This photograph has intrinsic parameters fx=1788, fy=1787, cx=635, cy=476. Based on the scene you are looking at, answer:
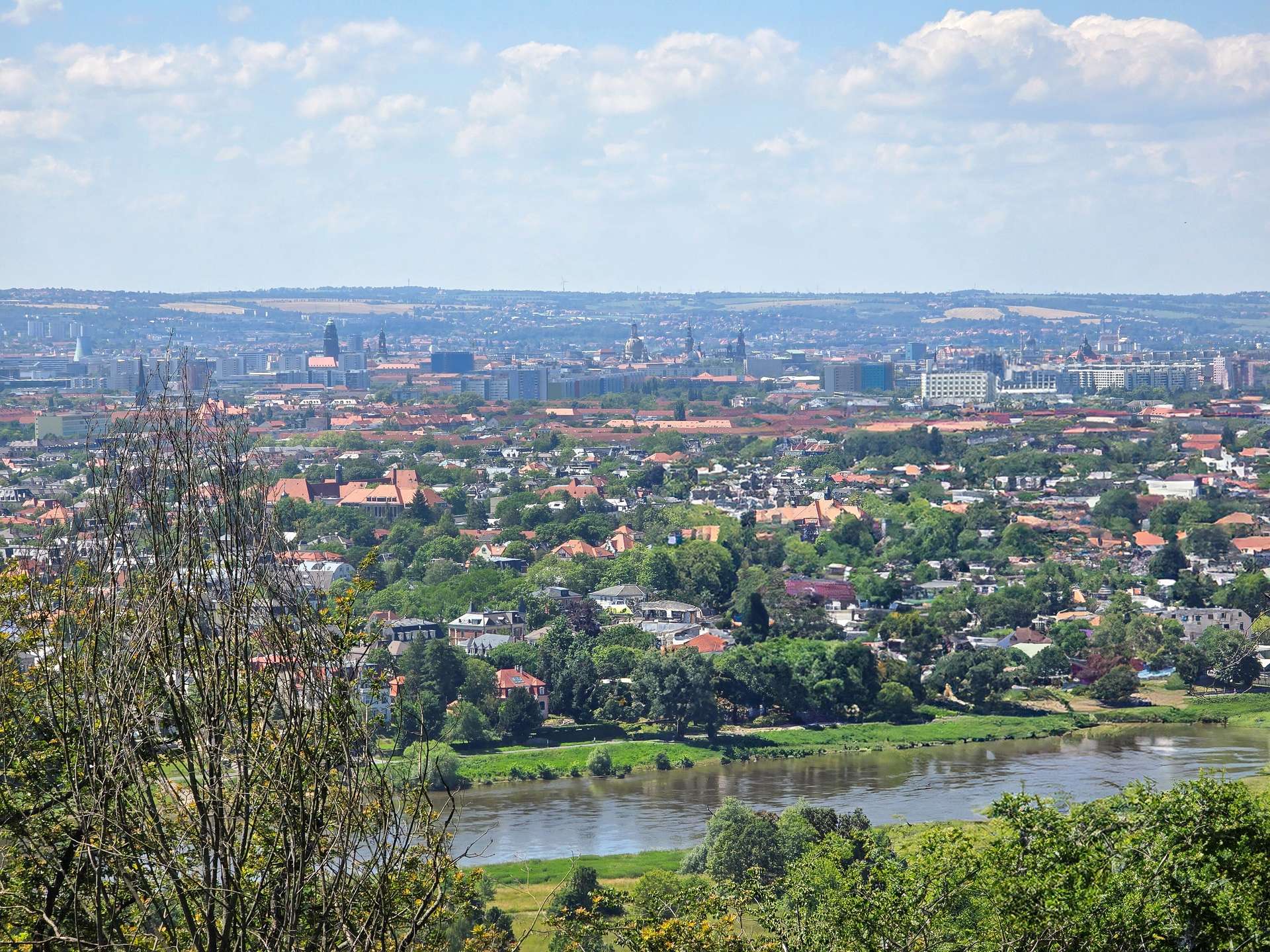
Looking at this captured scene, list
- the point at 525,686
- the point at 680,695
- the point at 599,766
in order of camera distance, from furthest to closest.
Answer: the point at 525,686 → the point at 680,695 → the point at 599,766

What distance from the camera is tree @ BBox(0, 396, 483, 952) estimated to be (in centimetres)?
404

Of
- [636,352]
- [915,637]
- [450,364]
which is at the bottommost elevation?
[915,637]

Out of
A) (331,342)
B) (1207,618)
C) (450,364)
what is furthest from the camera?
(331,342)

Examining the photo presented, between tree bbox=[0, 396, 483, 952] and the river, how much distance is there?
968 centimetres

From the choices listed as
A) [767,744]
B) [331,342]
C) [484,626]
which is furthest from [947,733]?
[331,342]

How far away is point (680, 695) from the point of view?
20.1 m

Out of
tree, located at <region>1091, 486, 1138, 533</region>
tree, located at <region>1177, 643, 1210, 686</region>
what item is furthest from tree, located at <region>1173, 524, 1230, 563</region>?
tree, located at <region>1177, 643, 1210, 686</region>

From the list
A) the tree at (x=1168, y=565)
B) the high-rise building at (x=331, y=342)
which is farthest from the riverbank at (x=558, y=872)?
the high-rise building at (x=331, y=342)

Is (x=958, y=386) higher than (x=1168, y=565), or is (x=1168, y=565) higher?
(x=958, y=386)

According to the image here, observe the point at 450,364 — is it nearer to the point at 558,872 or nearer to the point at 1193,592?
the point at 1193,592

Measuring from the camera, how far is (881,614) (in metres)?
27.7

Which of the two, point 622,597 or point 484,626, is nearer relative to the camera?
point 484,626

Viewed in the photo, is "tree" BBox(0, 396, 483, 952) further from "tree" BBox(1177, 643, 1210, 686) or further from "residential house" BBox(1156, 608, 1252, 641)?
"residential house" BBox(1156, 608, 1252, 641)

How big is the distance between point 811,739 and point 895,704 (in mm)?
1683
